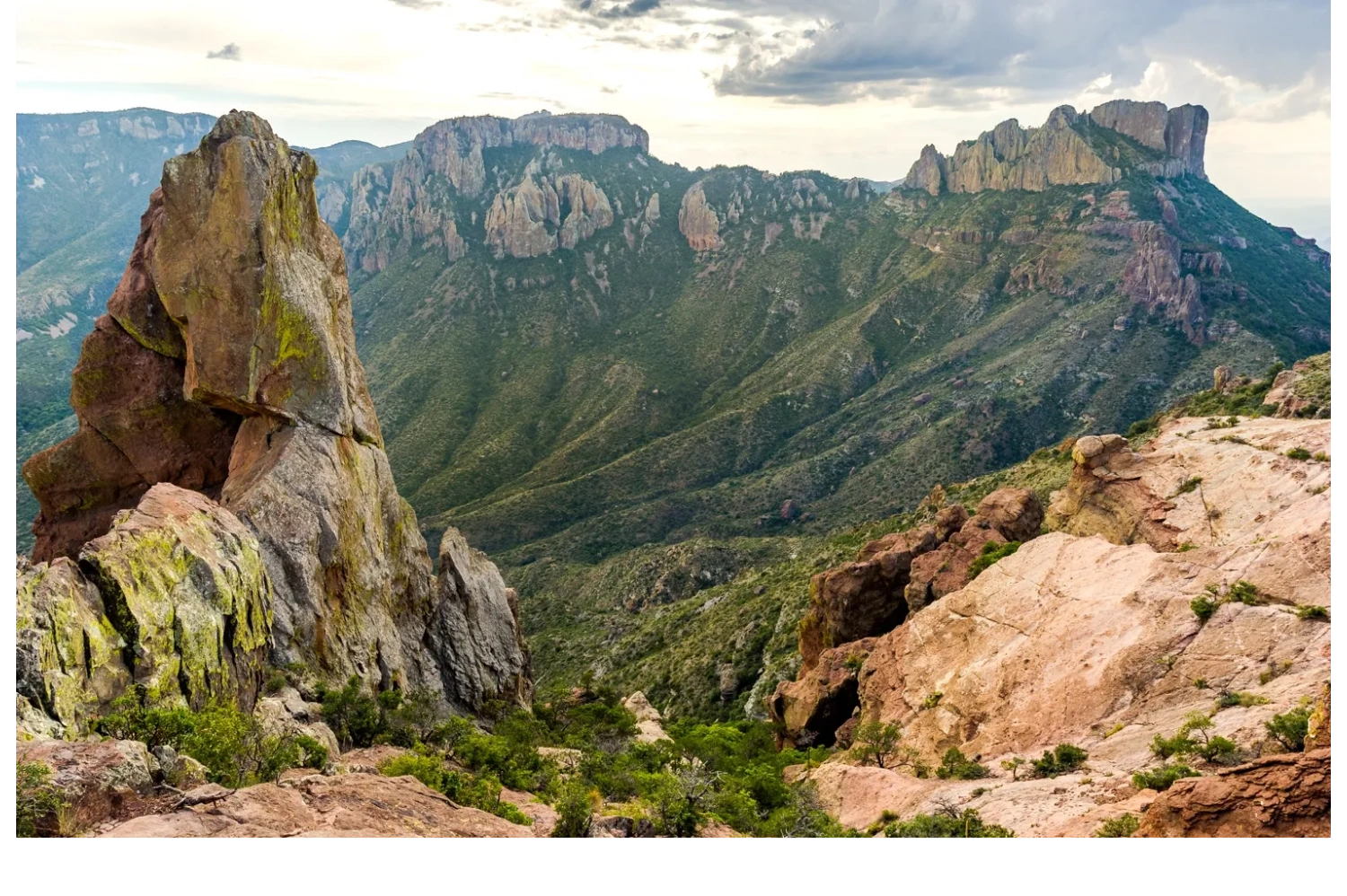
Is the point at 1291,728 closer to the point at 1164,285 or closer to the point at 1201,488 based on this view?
the point at 1201,488

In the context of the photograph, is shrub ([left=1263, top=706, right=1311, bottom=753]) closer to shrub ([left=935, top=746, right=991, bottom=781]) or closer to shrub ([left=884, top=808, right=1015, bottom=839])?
shrub ([left=884, top=808, right=1015, bottom=839])

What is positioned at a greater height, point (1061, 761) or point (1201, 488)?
point (1201, 488)

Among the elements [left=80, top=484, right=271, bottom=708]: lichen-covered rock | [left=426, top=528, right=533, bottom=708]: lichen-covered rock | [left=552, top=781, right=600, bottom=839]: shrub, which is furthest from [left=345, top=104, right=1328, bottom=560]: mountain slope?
[left=552, top=781, right=600, bottom=839]: shrub

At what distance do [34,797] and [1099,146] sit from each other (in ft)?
712

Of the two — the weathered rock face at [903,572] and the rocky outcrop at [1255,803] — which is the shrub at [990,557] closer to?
the weathered rock face at [903,572]

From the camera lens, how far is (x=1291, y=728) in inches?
720

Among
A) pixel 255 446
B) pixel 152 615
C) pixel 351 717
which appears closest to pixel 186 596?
pixel 152 615

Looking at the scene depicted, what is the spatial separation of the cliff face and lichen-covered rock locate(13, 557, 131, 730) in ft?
653

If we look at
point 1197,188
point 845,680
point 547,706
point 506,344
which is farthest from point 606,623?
point 1197,188

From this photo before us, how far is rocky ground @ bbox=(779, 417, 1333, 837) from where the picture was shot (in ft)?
67.9

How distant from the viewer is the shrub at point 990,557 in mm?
38541

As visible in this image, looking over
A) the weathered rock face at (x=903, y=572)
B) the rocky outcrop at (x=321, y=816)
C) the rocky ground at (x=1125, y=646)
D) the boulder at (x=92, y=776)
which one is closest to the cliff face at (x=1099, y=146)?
the weathered rock face at (x=903, y=572)

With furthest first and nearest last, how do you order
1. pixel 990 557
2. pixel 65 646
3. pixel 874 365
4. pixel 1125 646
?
pixel 874 365
pixel 990 557
pixel 1125 646
pixel 65 646

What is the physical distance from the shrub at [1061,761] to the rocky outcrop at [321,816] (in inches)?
590
